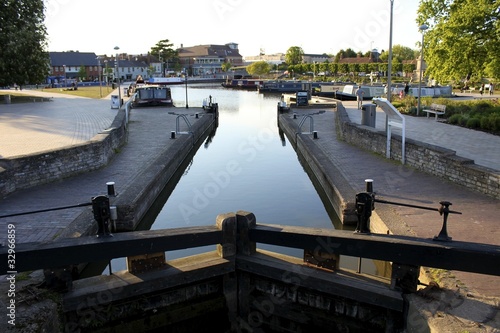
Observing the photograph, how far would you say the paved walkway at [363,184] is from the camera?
717cm

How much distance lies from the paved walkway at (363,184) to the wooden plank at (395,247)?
388 mm

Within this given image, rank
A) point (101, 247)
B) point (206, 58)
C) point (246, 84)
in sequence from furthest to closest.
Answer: point (206, 58), point (246, 84), point (101, 247)

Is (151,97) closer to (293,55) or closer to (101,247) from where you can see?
(101,247)

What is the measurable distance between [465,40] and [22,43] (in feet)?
91.5

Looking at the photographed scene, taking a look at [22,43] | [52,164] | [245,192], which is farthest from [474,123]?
[22,43]

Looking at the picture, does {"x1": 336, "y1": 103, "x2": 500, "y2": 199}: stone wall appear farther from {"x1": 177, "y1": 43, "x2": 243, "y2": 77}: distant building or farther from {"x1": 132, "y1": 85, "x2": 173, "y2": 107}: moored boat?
{"x1": 177, "y1": 43, "x2": 243, "y2": 77}: distant building

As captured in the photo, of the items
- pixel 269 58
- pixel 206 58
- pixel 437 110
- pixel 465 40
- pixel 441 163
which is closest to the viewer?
pixel 441 163

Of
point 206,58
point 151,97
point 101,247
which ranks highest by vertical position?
point 206,58

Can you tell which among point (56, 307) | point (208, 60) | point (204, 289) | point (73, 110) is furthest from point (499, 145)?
point (208, 60)

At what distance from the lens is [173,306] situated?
20.1ft

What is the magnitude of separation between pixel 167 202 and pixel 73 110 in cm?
1846

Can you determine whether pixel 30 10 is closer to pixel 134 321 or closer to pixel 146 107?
pixel 146 107

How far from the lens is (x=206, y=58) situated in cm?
13450

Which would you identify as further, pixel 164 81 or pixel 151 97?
pixel 164 81
